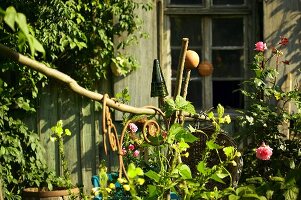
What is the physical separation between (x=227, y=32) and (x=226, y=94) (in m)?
0.65

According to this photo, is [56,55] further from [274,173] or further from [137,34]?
[274,173]

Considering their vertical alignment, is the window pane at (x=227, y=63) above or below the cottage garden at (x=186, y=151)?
above

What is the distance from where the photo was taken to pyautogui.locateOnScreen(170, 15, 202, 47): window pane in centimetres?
Result: 657

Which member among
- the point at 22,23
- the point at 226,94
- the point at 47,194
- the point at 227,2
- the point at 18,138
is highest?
the point at 227,2

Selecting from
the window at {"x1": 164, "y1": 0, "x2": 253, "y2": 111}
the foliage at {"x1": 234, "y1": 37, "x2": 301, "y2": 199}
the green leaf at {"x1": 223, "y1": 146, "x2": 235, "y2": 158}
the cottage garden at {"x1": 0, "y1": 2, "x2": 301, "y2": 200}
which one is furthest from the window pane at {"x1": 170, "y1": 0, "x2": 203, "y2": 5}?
the green leaf at {"x1": 223, "y1": 146, "x2": 235, "y2": 158}

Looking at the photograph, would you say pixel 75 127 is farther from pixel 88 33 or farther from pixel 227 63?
pixel 227 63

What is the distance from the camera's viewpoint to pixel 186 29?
6.59m

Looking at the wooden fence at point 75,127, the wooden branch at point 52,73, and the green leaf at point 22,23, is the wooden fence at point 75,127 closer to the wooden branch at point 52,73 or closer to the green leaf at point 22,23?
the wooden branch at point 52,73

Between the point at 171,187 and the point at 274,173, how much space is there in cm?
267

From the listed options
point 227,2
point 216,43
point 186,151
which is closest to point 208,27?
point 216,43

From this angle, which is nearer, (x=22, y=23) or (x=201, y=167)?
(x=22, y=23)

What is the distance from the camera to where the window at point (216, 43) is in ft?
21.4

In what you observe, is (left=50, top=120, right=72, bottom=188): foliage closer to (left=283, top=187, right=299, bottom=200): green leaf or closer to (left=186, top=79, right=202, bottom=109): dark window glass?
(left=283, top=187, right=299, bottom=200): green leaf

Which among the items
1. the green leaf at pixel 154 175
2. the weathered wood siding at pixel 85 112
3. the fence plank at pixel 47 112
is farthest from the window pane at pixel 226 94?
the green leaf at pixel 154 175
